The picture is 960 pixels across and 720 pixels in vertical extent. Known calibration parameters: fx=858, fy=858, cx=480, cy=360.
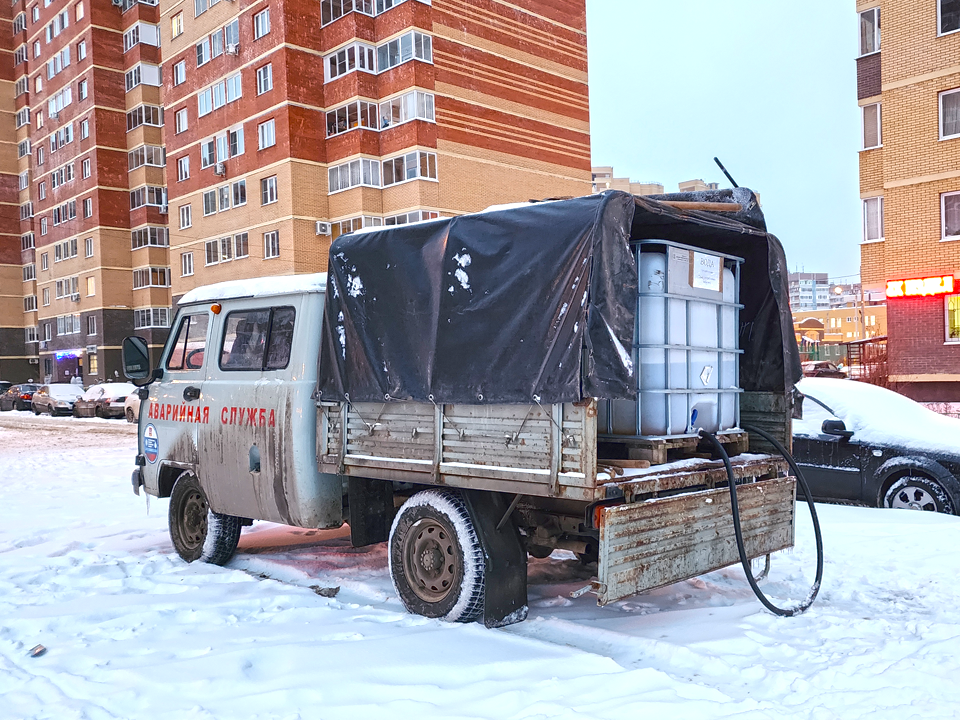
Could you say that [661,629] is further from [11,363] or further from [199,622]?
[11,363]

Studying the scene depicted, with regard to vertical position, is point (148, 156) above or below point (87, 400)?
above

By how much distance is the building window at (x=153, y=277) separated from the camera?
54.3m

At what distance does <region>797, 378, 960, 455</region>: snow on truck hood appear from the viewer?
875 cm

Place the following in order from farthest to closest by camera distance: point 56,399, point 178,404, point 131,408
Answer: point 56,399, point 131,408, point 178,404

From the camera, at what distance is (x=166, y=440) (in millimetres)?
7559

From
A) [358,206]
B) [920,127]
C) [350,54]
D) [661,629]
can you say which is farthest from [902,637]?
[350,54]

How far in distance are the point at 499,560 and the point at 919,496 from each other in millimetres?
5410

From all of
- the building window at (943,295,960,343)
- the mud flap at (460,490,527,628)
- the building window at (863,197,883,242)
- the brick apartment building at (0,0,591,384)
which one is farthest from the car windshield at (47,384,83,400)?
the mud flap at (460,490,527,628)

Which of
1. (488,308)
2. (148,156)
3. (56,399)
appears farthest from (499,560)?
(148,156)

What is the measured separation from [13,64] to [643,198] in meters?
75.0

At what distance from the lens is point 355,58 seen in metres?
37.6

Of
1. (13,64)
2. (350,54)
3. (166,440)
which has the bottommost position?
(166,440)

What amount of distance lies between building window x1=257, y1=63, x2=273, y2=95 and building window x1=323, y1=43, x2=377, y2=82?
3.18m

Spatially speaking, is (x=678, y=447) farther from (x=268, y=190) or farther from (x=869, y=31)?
(x=268, y=190)
